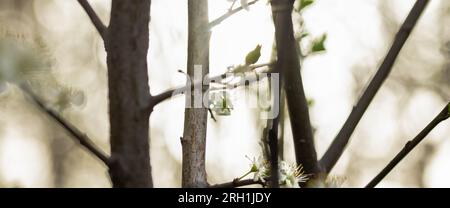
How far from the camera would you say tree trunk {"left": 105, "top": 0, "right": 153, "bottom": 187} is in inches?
41.7

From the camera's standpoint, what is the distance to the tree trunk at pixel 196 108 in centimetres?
90

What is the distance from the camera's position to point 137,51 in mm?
1102

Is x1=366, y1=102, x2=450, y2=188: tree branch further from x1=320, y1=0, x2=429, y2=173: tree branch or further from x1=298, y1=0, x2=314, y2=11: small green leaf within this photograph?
x1=298, y1=0, x2=314, y2=11: small green leaf

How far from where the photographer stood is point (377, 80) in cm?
120

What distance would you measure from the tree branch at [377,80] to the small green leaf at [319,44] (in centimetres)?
12

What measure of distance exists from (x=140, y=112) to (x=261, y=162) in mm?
215

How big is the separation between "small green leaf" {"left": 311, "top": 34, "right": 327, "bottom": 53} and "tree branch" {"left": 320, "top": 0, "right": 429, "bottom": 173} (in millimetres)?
117

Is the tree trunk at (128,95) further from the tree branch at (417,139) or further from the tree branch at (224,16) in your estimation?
the tree branch at (417,139)

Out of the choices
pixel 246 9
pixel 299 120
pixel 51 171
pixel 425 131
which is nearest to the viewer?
pixel 425 131

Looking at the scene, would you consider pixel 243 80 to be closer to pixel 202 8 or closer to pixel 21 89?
pixel 202 8

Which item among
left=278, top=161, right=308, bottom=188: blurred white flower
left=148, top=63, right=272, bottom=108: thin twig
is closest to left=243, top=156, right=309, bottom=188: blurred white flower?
left=278, top=161, right=308, bottom=188: blurred white flower

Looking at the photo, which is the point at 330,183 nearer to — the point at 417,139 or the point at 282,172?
the point at 282,172
